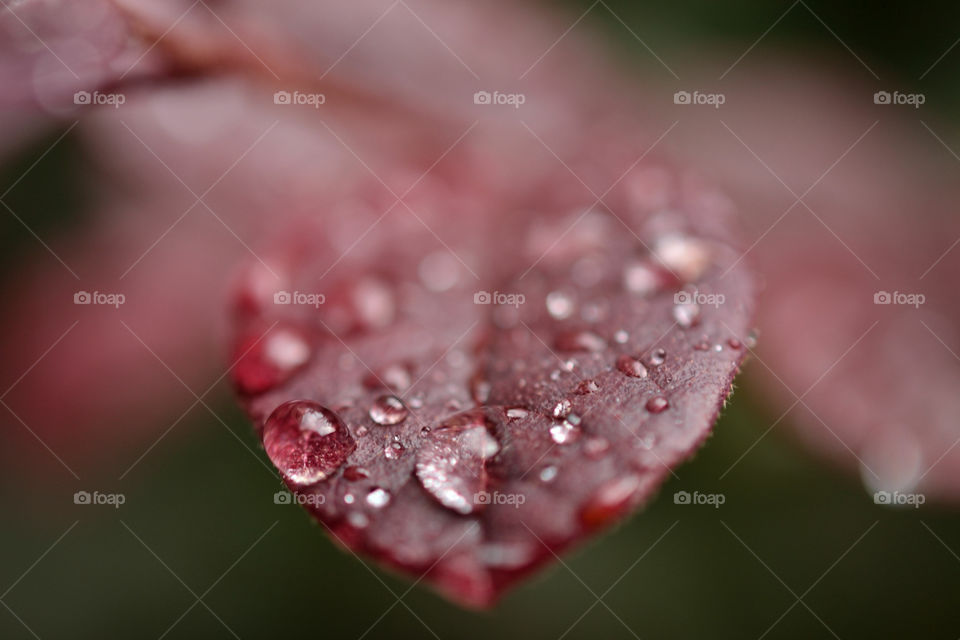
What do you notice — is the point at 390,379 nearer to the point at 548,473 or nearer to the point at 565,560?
the point at 548,473

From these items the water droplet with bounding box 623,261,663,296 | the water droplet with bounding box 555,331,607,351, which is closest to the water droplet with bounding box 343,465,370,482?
the water droplet with bounding box 555,331,607,351

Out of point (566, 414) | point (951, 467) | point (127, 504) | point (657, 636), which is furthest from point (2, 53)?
point (657, 636)

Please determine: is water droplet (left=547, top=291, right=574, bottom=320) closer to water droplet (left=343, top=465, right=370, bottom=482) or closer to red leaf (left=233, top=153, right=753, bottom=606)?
red leaf (left=233, top=153, right=753, bottom=606)

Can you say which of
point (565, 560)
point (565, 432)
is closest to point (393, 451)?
point (565, 432)

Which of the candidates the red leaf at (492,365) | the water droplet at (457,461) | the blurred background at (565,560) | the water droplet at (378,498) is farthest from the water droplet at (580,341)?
the blurred background at (565,560)

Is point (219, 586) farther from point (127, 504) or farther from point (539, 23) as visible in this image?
point (539, 23)

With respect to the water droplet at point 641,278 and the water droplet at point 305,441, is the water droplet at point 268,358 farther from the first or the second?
the water droplet at point 641,278
